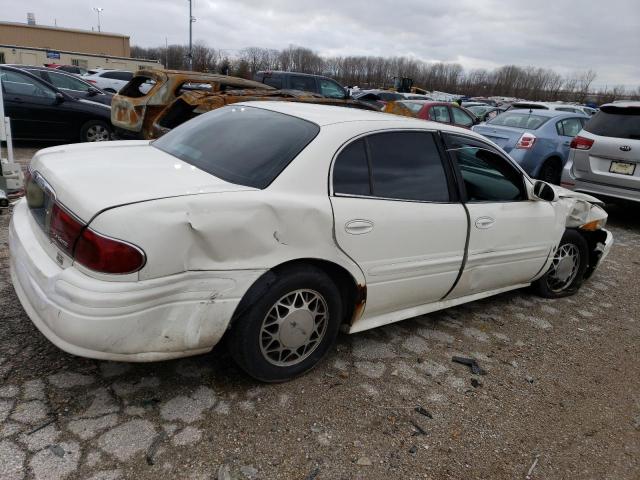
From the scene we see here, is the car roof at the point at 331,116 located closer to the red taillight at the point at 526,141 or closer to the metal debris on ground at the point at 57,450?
the metal debris on ground at the point at 57,450

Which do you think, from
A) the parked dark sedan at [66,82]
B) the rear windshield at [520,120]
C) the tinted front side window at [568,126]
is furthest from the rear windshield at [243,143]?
the parked dark sedan at [66,82]

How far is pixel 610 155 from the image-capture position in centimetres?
684

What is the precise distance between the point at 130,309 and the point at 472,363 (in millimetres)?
2209

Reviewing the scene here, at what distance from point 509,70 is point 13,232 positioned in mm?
100236

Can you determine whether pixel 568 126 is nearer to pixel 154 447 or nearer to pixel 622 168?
pixel 622 168

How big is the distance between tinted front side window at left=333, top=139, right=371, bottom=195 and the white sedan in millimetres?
10

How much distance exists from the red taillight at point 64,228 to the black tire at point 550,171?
27.9 feet

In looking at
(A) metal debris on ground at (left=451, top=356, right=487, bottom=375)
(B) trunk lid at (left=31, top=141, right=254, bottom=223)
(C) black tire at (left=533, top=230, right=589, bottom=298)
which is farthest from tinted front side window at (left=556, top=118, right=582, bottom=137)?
(B) trunk lid at (left=31, top=141, right=254, bottom=223)

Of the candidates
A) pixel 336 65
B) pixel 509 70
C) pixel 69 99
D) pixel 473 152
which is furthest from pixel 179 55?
pixel 473 152

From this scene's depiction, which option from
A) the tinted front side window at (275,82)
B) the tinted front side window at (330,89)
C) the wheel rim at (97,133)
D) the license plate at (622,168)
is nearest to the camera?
the license plate at (622,168)

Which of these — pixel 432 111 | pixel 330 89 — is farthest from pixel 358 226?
pixel 330 89

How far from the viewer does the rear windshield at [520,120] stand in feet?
30.2

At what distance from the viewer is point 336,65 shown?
294 feet

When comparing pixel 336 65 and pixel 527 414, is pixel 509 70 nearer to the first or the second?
pixel 336 65
